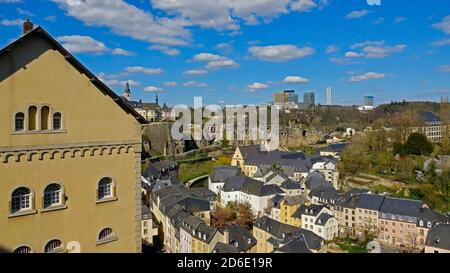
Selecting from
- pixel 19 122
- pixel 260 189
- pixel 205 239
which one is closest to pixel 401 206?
pixel 260 189

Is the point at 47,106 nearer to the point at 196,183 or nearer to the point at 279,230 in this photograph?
the point at 279,230

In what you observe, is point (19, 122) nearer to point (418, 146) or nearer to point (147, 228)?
point (147, 228)

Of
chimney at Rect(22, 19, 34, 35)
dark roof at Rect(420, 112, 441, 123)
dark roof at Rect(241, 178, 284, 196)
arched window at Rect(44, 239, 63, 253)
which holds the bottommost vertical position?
dark roof at Rect(241, 178, 284, 196)

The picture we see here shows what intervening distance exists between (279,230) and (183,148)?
98.2ft

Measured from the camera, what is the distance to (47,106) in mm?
5938

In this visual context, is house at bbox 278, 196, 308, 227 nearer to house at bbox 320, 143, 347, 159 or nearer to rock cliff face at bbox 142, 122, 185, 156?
house at bbox 320, 143, 347, 159

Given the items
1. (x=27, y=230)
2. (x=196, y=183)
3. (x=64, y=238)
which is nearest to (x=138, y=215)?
(x=64, y=238)

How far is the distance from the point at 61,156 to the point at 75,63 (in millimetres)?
1647

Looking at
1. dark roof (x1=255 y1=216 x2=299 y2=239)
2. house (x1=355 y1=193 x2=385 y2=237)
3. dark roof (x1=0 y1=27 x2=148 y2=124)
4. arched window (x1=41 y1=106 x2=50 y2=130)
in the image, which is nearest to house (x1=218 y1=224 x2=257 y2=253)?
dark roof (x1=255 y1=216 x2=299 y2=239)

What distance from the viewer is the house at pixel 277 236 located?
17.6m

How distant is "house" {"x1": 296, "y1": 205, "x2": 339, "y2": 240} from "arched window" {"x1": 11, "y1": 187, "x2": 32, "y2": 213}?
58.6 feet

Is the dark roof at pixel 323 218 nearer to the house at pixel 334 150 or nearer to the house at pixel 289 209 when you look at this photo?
the house at pixel 289 209

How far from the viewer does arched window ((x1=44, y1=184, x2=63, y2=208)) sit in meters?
5.97
